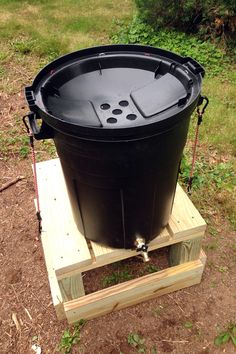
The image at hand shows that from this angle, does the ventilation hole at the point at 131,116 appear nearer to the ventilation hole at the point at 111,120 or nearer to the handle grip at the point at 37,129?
the ventilation hole at the point at 111,120

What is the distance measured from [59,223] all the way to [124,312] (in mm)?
606

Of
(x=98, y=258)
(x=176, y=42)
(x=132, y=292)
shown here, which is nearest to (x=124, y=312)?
(x=132, y=292)

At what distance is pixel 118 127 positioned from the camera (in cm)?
114

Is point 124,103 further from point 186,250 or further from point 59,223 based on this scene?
point 186,250

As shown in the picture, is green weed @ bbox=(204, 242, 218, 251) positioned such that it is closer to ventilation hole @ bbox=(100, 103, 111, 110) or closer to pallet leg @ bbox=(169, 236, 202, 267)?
pallet leg @ bbox=(169, 236, 202, 267)

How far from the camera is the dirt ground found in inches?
71.1

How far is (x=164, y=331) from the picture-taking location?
6.05ft

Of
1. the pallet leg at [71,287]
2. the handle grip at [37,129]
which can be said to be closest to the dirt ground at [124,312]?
the pallet leg at [71,287]

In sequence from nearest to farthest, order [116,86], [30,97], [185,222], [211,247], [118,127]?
[118,127]
[30,97]
[116,86]
[185,222]
[211,247]

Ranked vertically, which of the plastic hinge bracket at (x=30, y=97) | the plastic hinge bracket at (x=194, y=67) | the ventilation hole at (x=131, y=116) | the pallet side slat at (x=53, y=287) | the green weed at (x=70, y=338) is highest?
the plastic hinge bracket at (x=194, y=67)

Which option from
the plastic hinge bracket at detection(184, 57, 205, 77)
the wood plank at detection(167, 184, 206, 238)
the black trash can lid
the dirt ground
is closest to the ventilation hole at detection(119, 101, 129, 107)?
the black trash can lid

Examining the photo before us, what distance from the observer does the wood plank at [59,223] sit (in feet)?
5.30

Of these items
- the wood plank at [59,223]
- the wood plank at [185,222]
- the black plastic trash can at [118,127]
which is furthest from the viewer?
the wood plank at [185,222]

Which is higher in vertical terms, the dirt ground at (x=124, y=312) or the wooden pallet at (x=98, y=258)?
the wooden pallet at (x=98, y=258)
